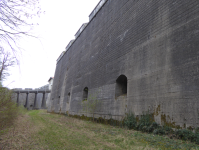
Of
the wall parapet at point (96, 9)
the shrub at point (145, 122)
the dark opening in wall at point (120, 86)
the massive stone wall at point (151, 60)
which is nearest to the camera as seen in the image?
the massive stone wall at point (151, 60)

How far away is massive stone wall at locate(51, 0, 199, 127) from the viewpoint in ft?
15.7

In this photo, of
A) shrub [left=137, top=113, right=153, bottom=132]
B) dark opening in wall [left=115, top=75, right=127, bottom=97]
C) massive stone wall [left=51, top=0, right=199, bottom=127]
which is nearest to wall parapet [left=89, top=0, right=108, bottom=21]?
massive stone wall [left=51, top=0, right=199, bottom=127]

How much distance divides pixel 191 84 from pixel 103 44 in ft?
24.4

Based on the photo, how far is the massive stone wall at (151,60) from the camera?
189 inches

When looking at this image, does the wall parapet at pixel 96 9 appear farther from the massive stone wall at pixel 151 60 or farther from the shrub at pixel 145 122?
the shrub at pixel 145 122

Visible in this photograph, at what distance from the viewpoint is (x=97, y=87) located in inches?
419

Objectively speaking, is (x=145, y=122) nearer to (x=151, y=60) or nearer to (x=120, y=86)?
(x=151, y=60)

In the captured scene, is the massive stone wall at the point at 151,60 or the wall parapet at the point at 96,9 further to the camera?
the wall parapet at the point at 96,9

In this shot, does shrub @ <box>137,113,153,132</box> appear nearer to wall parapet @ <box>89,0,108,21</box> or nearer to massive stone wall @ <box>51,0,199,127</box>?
massive stone wall @ <box>51,0,199,127</box>

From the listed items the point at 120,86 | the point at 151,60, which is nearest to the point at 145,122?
the point at 151,60

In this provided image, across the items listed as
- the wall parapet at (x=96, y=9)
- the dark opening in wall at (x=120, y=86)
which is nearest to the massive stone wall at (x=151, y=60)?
the dark opening in wall at (x=120, y=86)

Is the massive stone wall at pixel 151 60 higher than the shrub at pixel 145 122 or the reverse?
higher

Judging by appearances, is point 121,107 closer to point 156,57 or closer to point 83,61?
point 156,57

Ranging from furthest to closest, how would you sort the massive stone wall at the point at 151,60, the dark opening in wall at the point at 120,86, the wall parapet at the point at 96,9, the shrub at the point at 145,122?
1. the wall parapet at the point at 96,9
2. the dark opening in wall at the point at 120,86
3. the shrub at the point at 145,122
4. the massive stone wall at the point at 151,60
